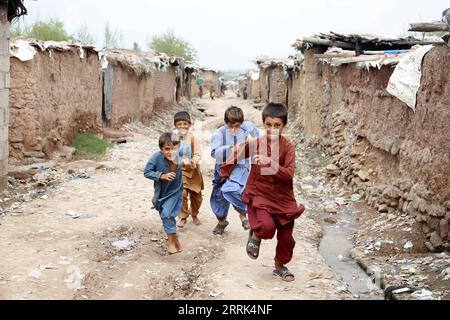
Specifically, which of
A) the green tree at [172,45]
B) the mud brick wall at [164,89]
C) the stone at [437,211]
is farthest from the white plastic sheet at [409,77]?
the green tree at [172,45]

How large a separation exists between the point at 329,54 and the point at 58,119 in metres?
5.32

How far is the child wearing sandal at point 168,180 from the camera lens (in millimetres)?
5098

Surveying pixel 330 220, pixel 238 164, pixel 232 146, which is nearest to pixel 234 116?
pixel 232 146

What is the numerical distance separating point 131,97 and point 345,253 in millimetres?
11590

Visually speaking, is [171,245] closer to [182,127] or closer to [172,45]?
[182,127]

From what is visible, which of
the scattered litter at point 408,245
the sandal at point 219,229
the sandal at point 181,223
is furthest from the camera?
the sandal at point 181,223

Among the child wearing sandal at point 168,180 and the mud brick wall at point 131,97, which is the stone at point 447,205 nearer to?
the child wearing sandal at point 168,180

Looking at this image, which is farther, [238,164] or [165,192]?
[238,164]

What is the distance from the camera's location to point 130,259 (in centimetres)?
516

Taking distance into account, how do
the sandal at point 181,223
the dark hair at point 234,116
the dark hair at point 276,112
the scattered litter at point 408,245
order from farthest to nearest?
the sandal at point 181,223, the scattered litter at point 408,245, the dark hair at point 234,116, the dark hair at point 276,112

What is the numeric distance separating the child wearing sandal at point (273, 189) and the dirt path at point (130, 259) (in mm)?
371

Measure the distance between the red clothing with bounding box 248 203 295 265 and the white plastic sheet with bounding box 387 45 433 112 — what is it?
2.95 m
